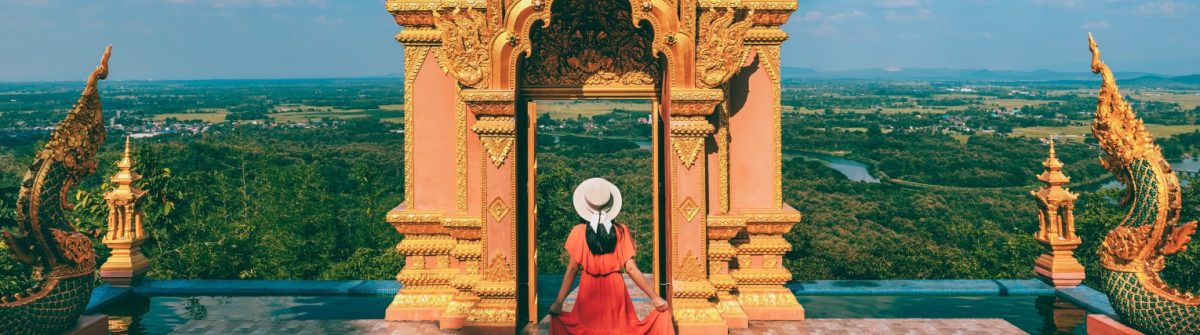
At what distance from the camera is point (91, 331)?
7.41 meters

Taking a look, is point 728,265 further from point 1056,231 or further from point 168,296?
point 168,296

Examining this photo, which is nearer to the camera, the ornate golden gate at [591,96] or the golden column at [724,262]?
the ornate golden gate at [591,96]

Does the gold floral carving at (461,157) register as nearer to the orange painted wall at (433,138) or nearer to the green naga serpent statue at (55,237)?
the orange painted wall at (433,138)

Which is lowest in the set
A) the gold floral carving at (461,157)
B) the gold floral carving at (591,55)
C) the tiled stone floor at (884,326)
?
the tiled stone floor at (884,326)

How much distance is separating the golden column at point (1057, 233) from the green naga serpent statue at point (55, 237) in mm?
9868

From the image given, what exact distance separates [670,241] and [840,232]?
836 inches

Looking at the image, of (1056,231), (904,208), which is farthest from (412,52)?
(904,208)

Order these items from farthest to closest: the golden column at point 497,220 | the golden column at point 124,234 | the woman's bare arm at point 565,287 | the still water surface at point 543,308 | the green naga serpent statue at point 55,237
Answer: the golden column at point 124,234 → the still water surface at point 543,308 → the golden column at point 497,220 → the green naga serpent statue at point 55,237 → the woman's bare arm at point 565,287

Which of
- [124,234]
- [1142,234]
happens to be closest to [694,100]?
[1142,234]

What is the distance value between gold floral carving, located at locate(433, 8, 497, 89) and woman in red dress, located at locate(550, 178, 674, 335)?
143 cm

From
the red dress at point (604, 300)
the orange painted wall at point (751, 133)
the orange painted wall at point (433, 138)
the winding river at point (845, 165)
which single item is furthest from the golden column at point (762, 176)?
the winding river at point (845, 165)

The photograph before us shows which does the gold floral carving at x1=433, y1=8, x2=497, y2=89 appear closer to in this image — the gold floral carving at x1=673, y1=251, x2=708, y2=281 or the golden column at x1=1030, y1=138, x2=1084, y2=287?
the gold floral carving at x1=673, y1=251, x2=708, y2=281

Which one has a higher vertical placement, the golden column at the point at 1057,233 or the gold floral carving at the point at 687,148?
the gold floral carving at the point at 687,148

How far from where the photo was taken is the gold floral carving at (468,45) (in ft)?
23.9
